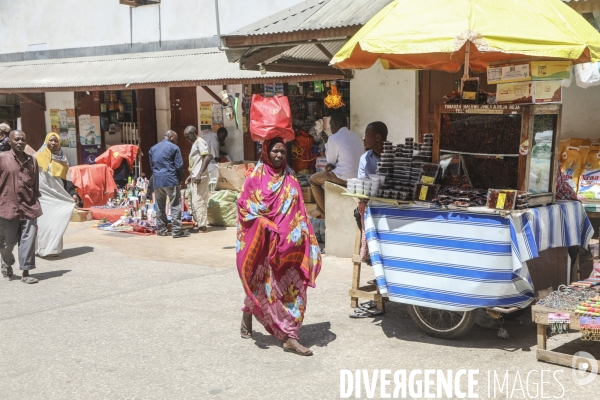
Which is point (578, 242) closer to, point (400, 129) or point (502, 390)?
point (502, 390)

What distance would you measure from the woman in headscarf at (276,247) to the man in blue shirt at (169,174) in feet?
18.5

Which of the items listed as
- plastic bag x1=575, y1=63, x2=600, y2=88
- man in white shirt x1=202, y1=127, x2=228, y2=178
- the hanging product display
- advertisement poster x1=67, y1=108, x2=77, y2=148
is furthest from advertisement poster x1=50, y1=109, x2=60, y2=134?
plastic bag x1=575, y1=63, x2=600, y2=88

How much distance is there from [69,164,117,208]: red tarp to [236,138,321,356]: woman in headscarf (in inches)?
347

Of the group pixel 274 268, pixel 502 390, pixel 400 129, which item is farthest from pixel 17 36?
pixel 502 390

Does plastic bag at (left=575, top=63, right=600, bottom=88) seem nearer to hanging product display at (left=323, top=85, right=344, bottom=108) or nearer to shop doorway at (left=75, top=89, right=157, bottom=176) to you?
hanging product display at (left=323, top=85, right=344, bottom=108)

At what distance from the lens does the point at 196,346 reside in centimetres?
574

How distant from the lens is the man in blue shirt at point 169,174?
36.1 ft

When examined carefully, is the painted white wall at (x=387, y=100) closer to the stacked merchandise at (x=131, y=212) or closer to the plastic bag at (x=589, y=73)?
the plastic bag at (x=589, y=73)

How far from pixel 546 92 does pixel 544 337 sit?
1852 millimetres

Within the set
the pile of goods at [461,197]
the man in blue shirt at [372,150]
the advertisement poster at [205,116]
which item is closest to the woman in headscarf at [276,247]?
the pile of goods at [461,197]

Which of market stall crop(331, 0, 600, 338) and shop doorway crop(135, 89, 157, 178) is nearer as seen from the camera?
market stall crop(331, 0, 600, 338)

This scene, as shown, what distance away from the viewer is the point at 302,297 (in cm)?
557

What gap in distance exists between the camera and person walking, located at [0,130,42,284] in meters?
8.03

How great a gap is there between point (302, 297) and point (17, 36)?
48.9 feet
